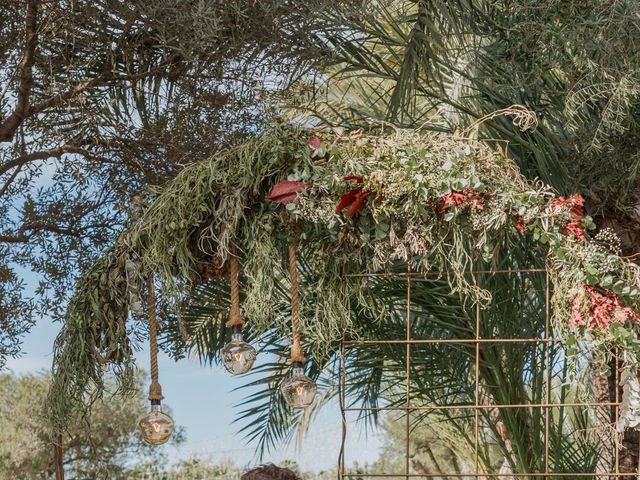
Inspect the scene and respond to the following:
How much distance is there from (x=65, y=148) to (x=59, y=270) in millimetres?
1160

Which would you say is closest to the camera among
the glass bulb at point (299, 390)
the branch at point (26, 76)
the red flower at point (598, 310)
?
the red flower at point (598, 310)

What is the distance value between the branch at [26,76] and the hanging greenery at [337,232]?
5.11 ft

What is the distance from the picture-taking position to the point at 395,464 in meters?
14.5

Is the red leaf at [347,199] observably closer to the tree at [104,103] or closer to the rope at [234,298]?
the rope at [234,298]

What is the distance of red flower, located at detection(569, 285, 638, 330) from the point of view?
352 centimetres

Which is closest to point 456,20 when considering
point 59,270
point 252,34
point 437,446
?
point 252,34

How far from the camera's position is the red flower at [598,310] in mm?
3516

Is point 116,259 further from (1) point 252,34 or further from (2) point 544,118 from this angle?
(2) point 544,118

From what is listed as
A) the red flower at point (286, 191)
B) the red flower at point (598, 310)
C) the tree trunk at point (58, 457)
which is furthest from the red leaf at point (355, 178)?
the tree trunk at point (58, 457)

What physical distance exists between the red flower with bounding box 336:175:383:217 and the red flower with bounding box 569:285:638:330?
880mm

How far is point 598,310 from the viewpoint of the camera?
11.6 feet

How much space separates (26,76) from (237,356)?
2311 millimetres

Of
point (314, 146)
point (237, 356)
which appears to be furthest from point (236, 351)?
point (314, 146)

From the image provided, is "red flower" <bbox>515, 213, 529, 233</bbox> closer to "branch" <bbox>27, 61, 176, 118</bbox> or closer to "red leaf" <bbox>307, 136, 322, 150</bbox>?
"red leaf" <bbox>307, 136, 322, 150</bbox>
